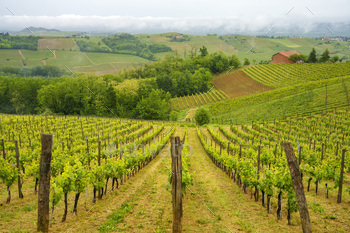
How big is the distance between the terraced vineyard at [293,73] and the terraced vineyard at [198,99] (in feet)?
38.9

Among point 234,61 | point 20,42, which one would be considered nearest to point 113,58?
point 20,42

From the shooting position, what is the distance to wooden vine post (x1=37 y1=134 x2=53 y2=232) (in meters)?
6.39

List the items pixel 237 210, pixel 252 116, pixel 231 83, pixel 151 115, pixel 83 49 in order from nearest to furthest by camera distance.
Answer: pixel 237 210
pixel 252 116
pixel 151 115
pixel 231 83
pixel 83 49

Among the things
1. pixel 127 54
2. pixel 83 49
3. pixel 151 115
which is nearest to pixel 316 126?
pixel 151 115

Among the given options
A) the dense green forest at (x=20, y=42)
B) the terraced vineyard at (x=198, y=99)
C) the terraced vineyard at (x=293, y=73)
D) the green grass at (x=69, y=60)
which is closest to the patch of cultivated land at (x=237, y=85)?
the terraced vineyard at (x=293, y=73)

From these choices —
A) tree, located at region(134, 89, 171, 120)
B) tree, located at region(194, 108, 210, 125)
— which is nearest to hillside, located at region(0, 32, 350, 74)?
tree, located at region(134, 89, 171, 120)

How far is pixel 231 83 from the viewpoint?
7456 centimetres

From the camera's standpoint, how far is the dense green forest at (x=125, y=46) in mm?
111500

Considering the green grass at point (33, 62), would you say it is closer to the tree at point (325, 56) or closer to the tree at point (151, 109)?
the tree at point (151, 109)

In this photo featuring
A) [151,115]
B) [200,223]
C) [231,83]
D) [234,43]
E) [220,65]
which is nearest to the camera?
[200,223]

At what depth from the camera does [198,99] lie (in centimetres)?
6900

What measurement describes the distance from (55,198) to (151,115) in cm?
4704

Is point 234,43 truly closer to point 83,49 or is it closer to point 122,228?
point 83,49

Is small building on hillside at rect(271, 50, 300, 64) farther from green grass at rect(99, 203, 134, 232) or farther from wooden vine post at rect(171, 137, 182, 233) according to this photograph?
wooden vine post at rect(171, 137, 182, 233)
